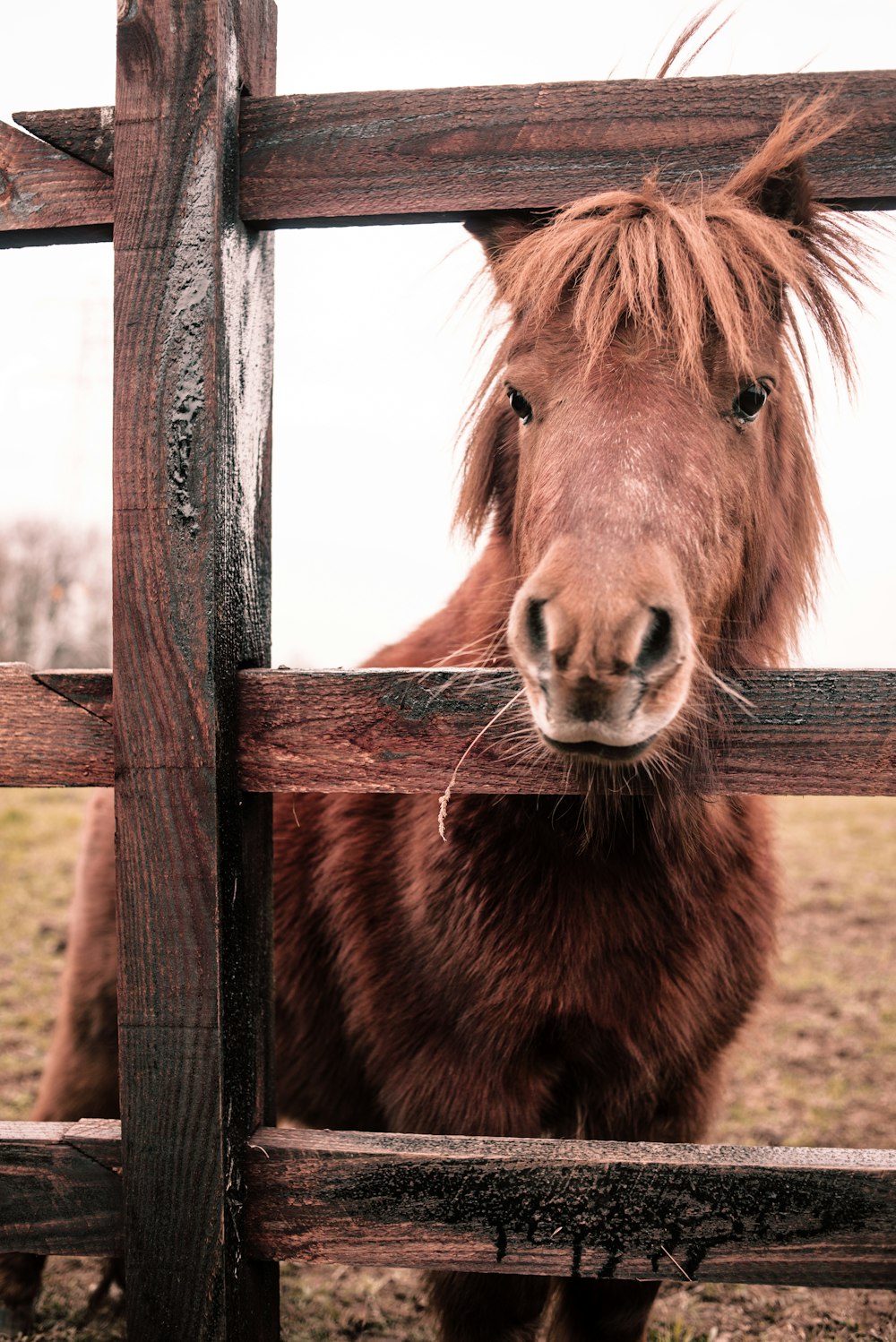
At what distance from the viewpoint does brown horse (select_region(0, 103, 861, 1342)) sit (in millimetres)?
1587

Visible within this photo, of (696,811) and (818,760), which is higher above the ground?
(818,760)

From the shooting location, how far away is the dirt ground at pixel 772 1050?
3049 millimetres

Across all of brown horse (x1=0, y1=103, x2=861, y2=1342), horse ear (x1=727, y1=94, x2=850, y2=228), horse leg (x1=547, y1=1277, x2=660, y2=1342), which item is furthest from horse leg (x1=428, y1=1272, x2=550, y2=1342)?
horse ear (x1=727, y1=94, x2=850, y2=228)

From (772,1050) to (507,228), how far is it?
4303 millimetres

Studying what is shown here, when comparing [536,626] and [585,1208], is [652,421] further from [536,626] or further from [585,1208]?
[585,1208]

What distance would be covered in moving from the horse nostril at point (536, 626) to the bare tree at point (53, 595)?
679 cm

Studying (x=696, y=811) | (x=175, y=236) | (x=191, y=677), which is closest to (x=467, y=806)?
(x=696, y=811)

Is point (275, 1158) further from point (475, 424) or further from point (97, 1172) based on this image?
point (475, 424)

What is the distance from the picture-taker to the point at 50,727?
1.78 m

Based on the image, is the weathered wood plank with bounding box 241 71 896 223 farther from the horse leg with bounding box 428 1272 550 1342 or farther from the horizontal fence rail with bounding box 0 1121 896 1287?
the horse leg with bounding box 428 1272 550 1342

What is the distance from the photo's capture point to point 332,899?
2617 millimetres

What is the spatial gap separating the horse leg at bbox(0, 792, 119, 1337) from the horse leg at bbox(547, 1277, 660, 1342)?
5.46 ft

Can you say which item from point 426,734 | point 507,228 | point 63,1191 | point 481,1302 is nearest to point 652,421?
point 507,228

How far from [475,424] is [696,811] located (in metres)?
1.04
